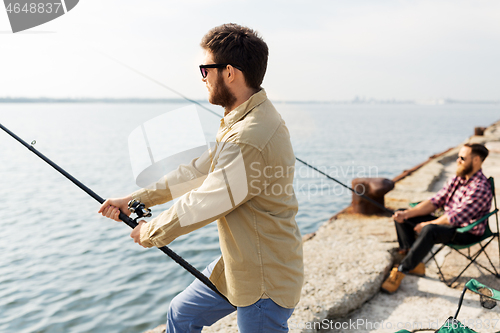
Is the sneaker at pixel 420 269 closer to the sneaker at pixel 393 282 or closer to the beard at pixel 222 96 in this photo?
the sneaker at pixel 393 282

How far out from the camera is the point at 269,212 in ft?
5.97

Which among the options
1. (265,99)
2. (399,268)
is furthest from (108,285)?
(265,99)

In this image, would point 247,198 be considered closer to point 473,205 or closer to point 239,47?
point 239,47

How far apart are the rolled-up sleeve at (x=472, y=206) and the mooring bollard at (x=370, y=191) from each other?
1882 mm

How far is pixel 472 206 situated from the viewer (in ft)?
13.8

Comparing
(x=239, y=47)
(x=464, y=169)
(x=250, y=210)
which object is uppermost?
(x=239, y=47)

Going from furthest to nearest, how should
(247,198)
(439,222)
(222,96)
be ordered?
1. (439,222)
2. (222,96)
3. (247,198)

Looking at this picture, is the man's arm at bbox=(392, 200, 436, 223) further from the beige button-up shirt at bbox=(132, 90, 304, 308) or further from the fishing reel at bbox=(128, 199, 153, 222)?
the fishing reel at bbox=(128, 199, 153, 222)

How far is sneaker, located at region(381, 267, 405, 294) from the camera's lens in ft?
13.3

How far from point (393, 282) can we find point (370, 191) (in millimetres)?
2250

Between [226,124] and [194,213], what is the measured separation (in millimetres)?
473

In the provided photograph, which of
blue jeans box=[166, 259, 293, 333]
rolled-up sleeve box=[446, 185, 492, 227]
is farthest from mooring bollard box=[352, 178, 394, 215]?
blue jeans box=[166, 259, 293, 333]

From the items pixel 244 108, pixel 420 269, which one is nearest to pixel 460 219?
pixel 420 269

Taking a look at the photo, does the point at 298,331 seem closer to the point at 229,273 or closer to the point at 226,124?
the point at 229,273
